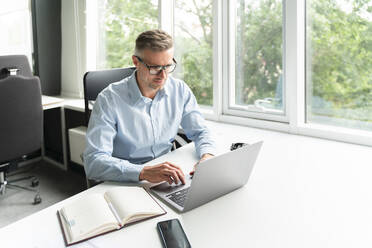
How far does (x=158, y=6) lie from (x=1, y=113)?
4.66ft

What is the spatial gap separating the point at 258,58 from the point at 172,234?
1662mm

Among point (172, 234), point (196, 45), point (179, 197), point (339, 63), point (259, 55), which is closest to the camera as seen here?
point (172, 234)

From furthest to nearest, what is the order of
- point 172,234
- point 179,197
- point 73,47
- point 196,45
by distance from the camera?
point 73,47 < point 196,45 < point 179,197 < point 172,234

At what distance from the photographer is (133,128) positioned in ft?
5.22

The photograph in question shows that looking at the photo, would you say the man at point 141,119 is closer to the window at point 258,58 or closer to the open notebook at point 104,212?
the open notebook at point 104,212

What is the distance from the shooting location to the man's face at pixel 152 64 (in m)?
1.49

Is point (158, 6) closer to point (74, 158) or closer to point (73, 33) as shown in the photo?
point (73, 33)

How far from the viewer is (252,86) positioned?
2.37 metres

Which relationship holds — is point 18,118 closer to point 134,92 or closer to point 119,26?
point 134,92

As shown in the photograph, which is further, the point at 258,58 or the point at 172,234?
the point at 258,58

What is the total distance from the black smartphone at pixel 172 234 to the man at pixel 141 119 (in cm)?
35

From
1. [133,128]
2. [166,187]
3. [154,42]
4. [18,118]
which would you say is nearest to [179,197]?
[166,187]

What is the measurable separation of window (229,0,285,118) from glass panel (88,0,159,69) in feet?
2.83

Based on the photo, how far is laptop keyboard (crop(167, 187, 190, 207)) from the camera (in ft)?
3.63
